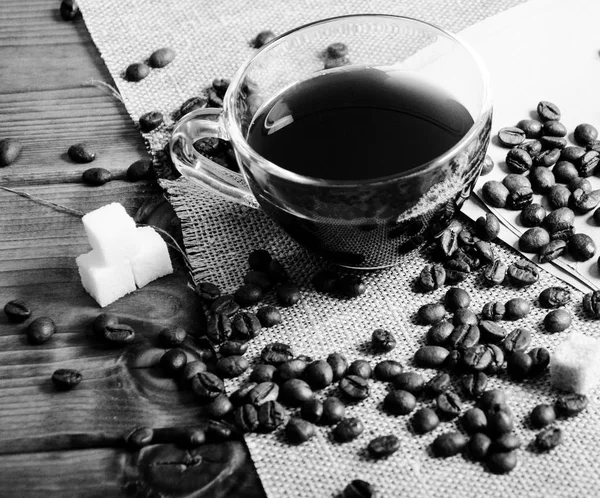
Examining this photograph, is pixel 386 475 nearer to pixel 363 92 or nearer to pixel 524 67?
pixel 363 92

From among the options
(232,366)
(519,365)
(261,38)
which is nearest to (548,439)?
(519,365)

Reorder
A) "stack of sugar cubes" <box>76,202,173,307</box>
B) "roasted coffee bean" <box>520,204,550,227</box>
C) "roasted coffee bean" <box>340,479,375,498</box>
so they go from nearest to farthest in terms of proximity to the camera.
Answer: "roasted coffee bean" <box>340,479,375,498</box> < "stack of sugar cubes" <box>76,202,173,307</box> < "roasted coffee bean" <box>520,204,550,227</box>

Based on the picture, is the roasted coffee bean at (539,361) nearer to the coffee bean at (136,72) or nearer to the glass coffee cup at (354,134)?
the glass coffee cup at (354,134)

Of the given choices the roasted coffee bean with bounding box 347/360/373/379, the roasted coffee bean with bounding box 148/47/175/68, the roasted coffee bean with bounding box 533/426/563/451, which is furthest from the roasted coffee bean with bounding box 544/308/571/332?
the roasted coffee bean with bounding box 148/47/175/68

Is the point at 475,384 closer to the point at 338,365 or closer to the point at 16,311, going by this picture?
the point at 338,365

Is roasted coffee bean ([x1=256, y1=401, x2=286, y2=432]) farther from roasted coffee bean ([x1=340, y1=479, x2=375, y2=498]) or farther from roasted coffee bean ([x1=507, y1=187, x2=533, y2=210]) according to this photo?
Answer: roasted coffee bean ([x1=507, y1=187, x2=533, y2=210])

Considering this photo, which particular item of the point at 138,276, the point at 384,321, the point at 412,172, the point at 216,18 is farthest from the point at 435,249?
the point at 216,18
